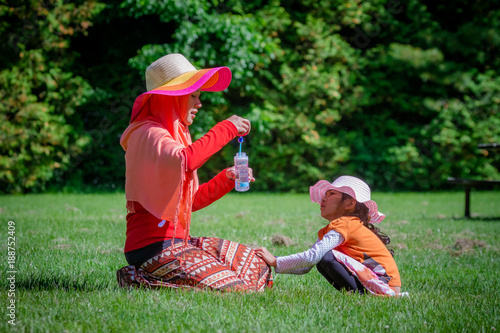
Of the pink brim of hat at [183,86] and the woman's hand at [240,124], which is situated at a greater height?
the pink brim of hat at [183,86]

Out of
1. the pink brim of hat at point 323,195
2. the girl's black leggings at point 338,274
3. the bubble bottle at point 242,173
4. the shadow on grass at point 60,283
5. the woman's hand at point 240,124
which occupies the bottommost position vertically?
the shadow on grass at point 60,283

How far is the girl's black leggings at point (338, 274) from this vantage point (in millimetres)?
3371

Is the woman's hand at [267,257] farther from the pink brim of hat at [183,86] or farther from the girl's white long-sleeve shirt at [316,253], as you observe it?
the pink brim of hat at [183,86]

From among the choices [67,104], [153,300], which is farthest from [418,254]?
[67,104]

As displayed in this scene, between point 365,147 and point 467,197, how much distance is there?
19.1ft

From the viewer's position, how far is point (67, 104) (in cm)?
1326

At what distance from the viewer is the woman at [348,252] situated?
3.37 meters

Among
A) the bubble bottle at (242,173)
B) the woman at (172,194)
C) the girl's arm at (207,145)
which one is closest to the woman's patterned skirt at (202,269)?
the woman at (172,194)

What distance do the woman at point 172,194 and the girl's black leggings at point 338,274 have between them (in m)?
0.44

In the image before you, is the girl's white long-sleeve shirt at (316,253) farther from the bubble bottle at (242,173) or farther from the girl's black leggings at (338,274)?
the bubble bottle at (242,173)

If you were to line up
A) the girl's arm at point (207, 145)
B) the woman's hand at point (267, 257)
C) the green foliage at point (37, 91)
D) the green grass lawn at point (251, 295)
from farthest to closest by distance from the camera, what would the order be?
the green foliage at point (37, 91) → the woman's hand at point (267, 257) → the girl's arm at point (207, 145) → the green grass lawn at point (251, 295)

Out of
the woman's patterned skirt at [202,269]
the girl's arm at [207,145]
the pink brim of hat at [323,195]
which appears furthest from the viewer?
the pink brim of hat at [323,195]

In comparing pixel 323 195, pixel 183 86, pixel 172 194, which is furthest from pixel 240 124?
pixel 323 195

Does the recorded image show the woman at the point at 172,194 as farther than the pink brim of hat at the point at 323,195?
No
